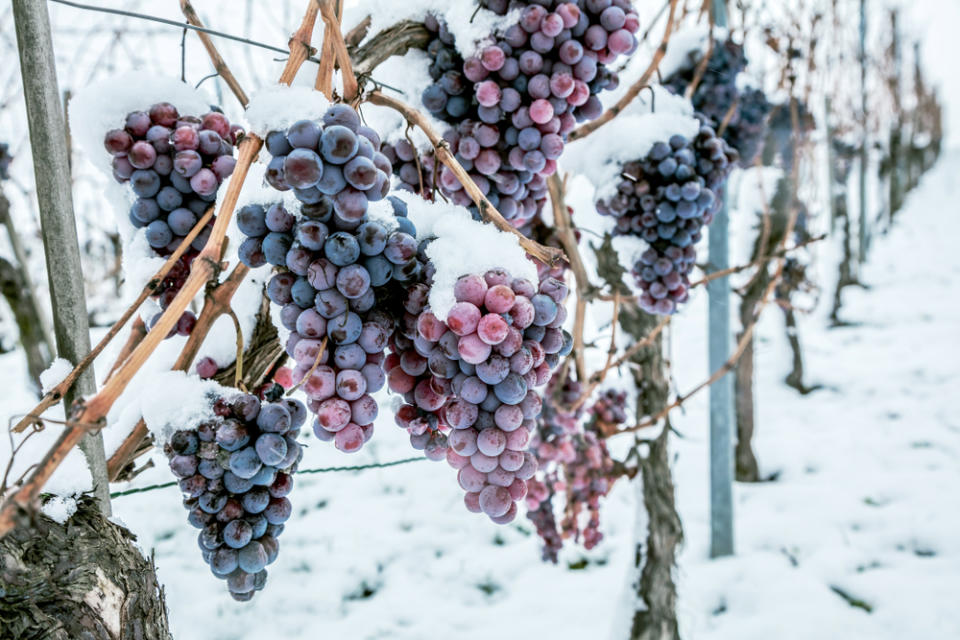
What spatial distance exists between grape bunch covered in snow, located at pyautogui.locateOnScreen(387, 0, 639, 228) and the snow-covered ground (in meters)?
1.06

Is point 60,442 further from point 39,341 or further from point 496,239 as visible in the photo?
point 39,341

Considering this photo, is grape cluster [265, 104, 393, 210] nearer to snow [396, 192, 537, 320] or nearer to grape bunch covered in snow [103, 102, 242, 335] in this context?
snow [396, 192, 537, 320]

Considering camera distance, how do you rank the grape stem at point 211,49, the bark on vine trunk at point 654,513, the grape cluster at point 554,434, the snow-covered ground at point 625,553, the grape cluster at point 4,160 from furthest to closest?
the grape cluster at point 4,160 < the snow-covered ground at point 625,553 < the bark on vine trunk at point 654,513 < the grape cluster at point 554,434 < the grape stem at point 211,49

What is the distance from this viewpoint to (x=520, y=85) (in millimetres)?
945

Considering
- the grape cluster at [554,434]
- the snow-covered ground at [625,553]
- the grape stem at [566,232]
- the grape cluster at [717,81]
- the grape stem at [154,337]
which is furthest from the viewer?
the snow-covered ground at [625,553]

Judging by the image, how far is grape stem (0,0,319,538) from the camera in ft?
1.47

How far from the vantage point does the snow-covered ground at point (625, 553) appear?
2223 millimetres

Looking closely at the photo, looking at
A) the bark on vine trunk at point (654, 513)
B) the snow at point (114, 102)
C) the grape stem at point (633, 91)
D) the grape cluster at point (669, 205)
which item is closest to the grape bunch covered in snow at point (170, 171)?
the snow at point (114, 102)

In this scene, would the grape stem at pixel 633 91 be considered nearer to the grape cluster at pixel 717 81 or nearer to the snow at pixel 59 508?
the grape cluster at pixel 717 81

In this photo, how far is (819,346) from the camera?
588 centimetres

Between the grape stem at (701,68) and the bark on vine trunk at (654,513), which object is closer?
the grape stem at (701,68)

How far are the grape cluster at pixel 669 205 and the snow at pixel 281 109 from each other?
32.4 inches

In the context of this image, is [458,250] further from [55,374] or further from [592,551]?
[592,551]

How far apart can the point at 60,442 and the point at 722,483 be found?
8.03 feet
